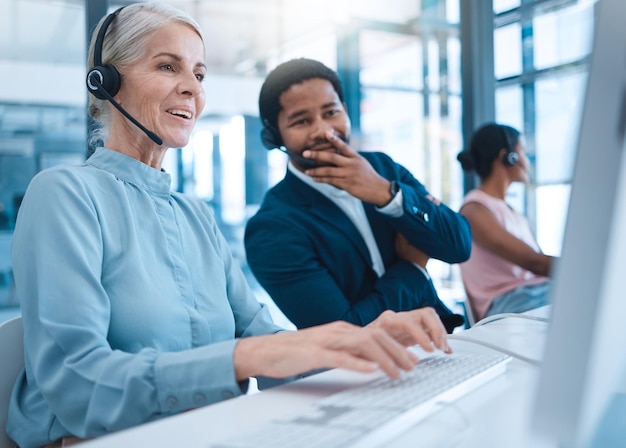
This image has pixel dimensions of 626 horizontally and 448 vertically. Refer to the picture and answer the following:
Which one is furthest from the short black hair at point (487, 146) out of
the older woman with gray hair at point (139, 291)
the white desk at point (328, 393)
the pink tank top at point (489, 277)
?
the white desk at point (328, 393)

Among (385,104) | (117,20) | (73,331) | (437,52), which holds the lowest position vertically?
(73,331)

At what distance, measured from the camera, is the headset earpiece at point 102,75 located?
1.34 m

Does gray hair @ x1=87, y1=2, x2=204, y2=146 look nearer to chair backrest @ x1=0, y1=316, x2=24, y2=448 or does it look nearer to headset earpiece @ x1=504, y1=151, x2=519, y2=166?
chair backrest @ x1=0, y1=316, x2=24, y2=448

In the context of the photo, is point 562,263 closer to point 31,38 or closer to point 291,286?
point 291,286

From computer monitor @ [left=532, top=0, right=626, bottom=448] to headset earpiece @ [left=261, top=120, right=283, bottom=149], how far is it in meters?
1.65

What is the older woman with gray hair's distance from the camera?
0.90 m

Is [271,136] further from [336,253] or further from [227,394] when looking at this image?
[227,394]

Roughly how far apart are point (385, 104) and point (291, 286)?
3941 millimetres

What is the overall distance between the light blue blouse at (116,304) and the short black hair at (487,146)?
1.96 m

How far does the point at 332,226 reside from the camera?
194cm

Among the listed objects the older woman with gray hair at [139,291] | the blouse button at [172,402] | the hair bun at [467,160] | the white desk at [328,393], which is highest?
the hair bun at [467,160]

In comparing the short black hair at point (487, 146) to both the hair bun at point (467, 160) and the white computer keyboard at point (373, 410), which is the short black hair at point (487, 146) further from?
the white computer keyboard at point (373, 410)

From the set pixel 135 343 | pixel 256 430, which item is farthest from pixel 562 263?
pixel 135 343

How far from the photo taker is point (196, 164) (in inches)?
192
